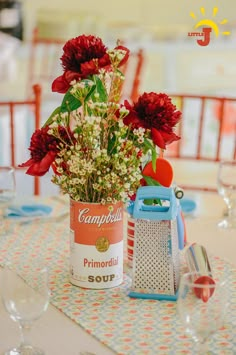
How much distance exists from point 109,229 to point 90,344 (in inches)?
9.7

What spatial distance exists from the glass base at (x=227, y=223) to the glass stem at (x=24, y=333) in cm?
69

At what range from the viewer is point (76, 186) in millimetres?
1276

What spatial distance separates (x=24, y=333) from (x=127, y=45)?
3681 mm

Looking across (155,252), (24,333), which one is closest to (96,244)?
(155,252)

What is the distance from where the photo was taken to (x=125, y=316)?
1.21 m

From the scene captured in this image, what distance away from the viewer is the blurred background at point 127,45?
4.33 m

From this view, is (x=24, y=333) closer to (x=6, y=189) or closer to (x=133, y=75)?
(x=6, y=189)

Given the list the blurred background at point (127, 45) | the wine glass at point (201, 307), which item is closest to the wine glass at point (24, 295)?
the wine glass at point (201, 307)

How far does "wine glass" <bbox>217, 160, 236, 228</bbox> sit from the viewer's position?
1683mm

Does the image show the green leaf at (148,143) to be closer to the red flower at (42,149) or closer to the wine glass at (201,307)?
the red flower at (42,149)

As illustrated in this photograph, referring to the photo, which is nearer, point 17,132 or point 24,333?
point 24,333

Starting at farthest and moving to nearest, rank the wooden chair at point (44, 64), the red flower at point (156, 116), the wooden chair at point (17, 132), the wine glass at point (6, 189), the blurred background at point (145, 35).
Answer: the blurred background at point (145, 35), the wooden chair at point (44, 64), the wooden chair at point (17, 132), the wine glass at point (6, 189), the red flower at point (156, 116)

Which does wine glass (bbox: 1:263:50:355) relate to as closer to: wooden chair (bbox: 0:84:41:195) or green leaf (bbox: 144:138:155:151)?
green leaf (bbox: 144:138:155:151)

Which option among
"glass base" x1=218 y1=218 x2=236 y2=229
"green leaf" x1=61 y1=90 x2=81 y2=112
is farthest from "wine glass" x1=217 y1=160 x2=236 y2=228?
"green leaf" x1=61 y1=90 x2=81 y2=112
